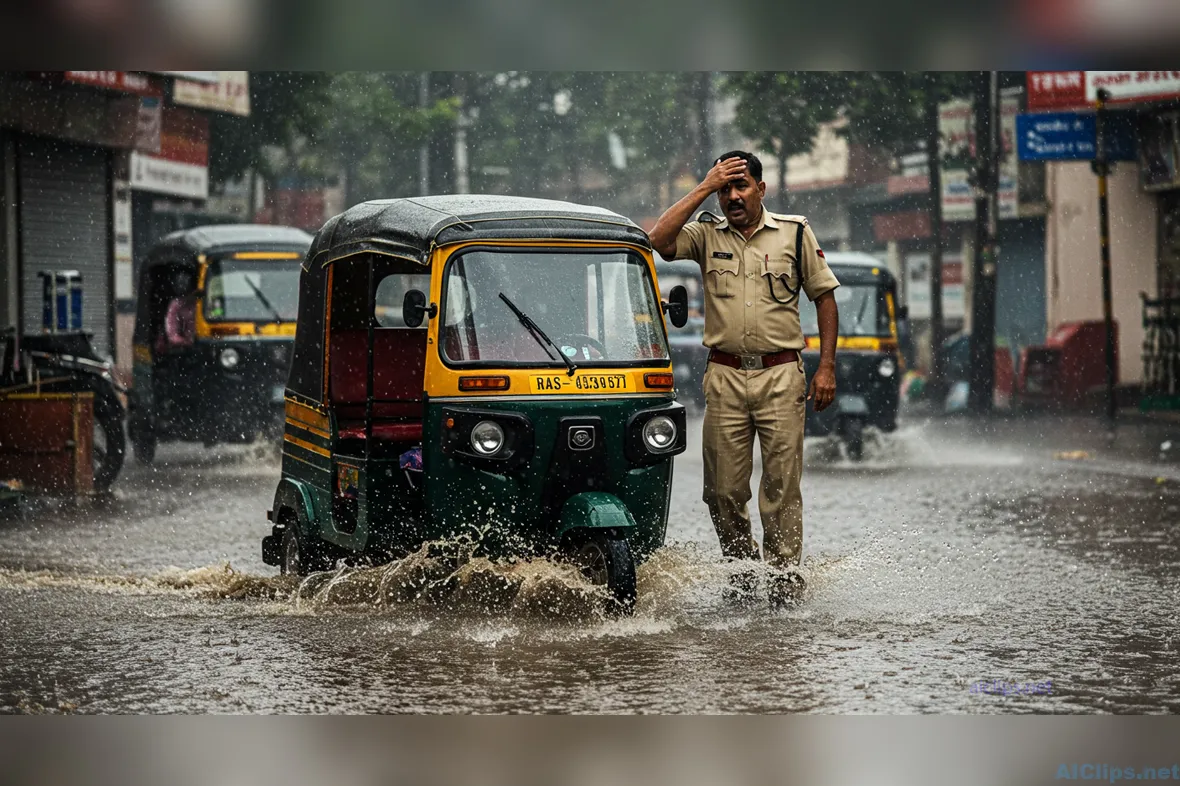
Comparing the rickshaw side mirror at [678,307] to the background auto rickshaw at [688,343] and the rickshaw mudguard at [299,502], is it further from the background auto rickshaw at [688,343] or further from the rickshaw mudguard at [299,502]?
the background auto rickshaw at [688,343]

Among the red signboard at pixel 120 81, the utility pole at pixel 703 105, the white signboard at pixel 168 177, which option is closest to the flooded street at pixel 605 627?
the red signboard at pixel 120 81

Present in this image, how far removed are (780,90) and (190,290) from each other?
15.2 metres

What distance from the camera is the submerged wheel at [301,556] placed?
8.95m

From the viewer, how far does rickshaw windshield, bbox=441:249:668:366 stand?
7926 mm

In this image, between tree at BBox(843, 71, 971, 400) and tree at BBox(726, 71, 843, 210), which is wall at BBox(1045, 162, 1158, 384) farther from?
tree at BBox(726, 71, 843, 210)

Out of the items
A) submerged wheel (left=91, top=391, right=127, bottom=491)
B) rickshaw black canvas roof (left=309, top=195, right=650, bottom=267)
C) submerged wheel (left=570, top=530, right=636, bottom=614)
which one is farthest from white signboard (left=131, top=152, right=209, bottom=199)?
submerged wheel (left=570, top=530, right=636, bottom=614)

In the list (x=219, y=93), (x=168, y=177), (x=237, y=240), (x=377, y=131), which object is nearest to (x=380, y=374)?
(x=237, y=240)

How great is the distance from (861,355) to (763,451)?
10447 mm

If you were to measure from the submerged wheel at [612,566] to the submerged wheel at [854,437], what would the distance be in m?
10.5

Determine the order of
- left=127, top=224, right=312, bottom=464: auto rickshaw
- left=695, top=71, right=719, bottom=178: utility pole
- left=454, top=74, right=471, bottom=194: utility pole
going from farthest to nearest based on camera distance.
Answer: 1. left=454, top=74, right=471, bottom=194: utility pole
2. left=695, top=71, right=719, bottom=178: utility pole
3. left=127, top=224, right=312, bottom=464: auto rickshaw

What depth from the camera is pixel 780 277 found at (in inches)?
319

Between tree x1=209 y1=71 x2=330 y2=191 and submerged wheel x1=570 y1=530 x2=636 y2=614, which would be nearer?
submerged wheel x1=570 y1=530 x2=636 y2=614

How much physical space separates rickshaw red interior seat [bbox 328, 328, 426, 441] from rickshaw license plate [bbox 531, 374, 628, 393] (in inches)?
47.4

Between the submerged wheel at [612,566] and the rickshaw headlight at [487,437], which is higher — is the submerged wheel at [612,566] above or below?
below
